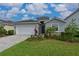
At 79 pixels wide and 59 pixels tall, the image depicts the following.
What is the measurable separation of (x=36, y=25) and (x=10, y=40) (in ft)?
2.75

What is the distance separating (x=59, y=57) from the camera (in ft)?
47.9

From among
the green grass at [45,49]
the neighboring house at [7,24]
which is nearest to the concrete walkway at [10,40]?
the green grass at [45,49]

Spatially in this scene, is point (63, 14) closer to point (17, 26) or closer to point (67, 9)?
point (67, 9)

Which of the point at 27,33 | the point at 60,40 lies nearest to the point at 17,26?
the point at 27,33

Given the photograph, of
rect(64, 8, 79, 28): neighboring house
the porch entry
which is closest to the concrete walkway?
the porch entry

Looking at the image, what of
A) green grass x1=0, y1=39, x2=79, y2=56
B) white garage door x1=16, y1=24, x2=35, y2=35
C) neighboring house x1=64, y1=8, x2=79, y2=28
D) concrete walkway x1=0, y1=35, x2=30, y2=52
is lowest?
green grass x1=0, y1=39, x2=79, y2=56

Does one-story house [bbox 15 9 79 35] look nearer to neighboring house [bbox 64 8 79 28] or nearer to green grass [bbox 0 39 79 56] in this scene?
neighboring house [bbox 64 8 79 28]

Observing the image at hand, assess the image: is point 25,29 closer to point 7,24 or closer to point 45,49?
point 7,24

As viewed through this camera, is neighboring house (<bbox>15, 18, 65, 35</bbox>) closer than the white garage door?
Yes

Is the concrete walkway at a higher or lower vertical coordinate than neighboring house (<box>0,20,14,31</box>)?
lower

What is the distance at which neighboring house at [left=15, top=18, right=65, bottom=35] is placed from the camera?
14.8 meters

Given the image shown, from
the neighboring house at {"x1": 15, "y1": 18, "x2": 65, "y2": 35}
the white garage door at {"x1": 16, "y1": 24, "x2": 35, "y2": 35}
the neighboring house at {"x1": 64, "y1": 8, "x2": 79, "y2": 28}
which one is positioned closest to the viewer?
the neighboring house at {"x1": 64, "y1": 8, "x2": 79, "y2": 28}

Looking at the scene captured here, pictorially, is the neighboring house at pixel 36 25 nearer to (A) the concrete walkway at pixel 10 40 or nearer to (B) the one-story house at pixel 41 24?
(B) the one-story house at pixel 41 24

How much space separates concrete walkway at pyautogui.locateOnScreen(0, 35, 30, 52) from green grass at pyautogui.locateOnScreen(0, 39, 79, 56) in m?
0.12
